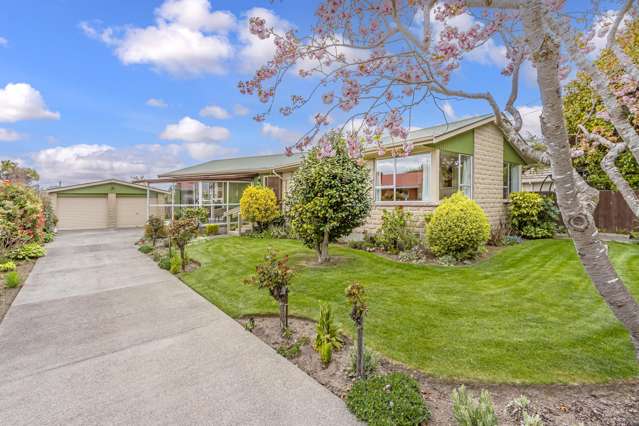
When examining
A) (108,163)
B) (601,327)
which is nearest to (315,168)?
(601,327)

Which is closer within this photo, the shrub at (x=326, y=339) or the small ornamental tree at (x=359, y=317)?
the small ornamental tree at (x=359, y=317)

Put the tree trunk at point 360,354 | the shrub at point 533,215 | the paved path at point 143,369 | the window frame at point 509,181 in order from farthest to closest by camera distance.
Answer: the window frame at point 509,181, the shrub at point 533,215, the tree trunk at point 360,354, the paved path at point 143,369

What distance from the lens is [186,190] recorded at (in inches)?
708

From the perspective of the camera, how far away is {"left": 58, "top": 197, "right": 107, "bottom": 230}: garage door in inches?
830

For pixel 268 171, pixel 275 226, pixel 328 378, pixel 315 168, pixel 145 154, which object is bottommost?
pixel 328 378

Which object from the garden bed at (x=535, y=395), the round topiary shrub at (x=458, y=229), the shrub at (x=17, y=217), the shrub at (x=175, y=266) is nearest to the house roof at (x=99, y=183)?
the shrub at (x=17, y=217)

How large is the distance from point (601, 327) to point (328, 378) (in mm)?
3995

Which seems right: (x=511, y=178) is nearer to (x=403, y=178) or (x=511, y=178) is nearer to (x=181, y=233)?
(x=403, y=178)

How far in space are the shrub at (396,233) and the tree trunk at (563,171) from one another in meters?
7.00

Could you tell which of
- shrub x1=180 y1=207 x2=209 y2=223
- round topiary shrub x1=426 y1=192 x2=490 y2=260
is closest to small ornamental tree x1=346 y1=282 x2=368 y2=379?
round topiary shrub x1=426 y1=192 x2=490 y2=260

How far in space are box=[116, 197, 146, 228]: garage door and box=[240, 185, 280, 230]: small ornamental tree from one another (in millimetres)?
14078

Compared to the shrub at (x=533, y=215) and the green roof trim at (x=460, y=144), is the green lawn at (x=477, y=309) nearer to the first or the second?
the shrub at (x=533, y=215)

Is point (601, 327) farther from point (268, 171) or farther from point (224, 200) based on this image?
point (224, 200)

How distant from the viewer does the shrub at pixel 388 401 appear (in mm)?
2434
